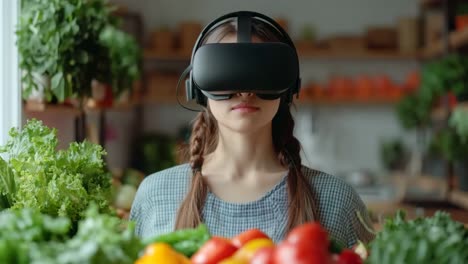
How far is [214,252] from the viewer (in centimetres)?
100

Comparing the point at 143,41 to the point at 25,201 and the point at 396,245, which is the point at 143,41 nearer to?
the point at 25,201

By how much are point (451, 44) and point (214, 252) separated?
4689mm

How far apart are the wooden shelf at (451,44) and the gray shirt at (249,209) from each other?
3.19 m

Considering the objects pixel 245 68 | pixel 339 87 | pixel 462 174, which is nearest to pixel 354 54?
pixel 339 87

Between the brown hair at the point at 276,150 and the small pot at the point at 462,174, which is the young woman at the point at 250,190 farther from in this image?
the small pot at the point at 462,174

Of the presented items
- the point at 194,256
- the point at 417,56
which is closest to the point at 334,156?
the point at 417,56

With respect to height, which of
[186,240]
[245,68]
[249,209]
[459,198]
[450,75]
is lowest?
[459,198]

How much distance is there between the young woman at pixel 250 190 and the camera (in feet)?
5.30

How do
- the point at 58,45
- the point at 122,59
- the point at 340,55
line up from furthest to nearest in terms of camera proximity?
the point at 340,55
the point at 122,59
the point at 58,45

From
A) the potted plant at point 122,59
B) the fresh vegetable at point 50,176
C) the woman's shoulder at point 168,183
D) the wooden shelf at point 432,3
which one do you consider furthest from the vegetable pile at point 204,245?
the wooden shelf at point 432,3

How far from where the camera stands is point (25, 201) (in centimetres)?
140

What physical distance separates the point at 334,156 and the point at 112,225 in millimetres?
6035

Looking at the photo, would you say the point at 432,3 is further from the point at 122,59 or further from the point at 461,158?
the point at 122,59

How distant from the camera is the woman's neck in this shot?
1662 mm
